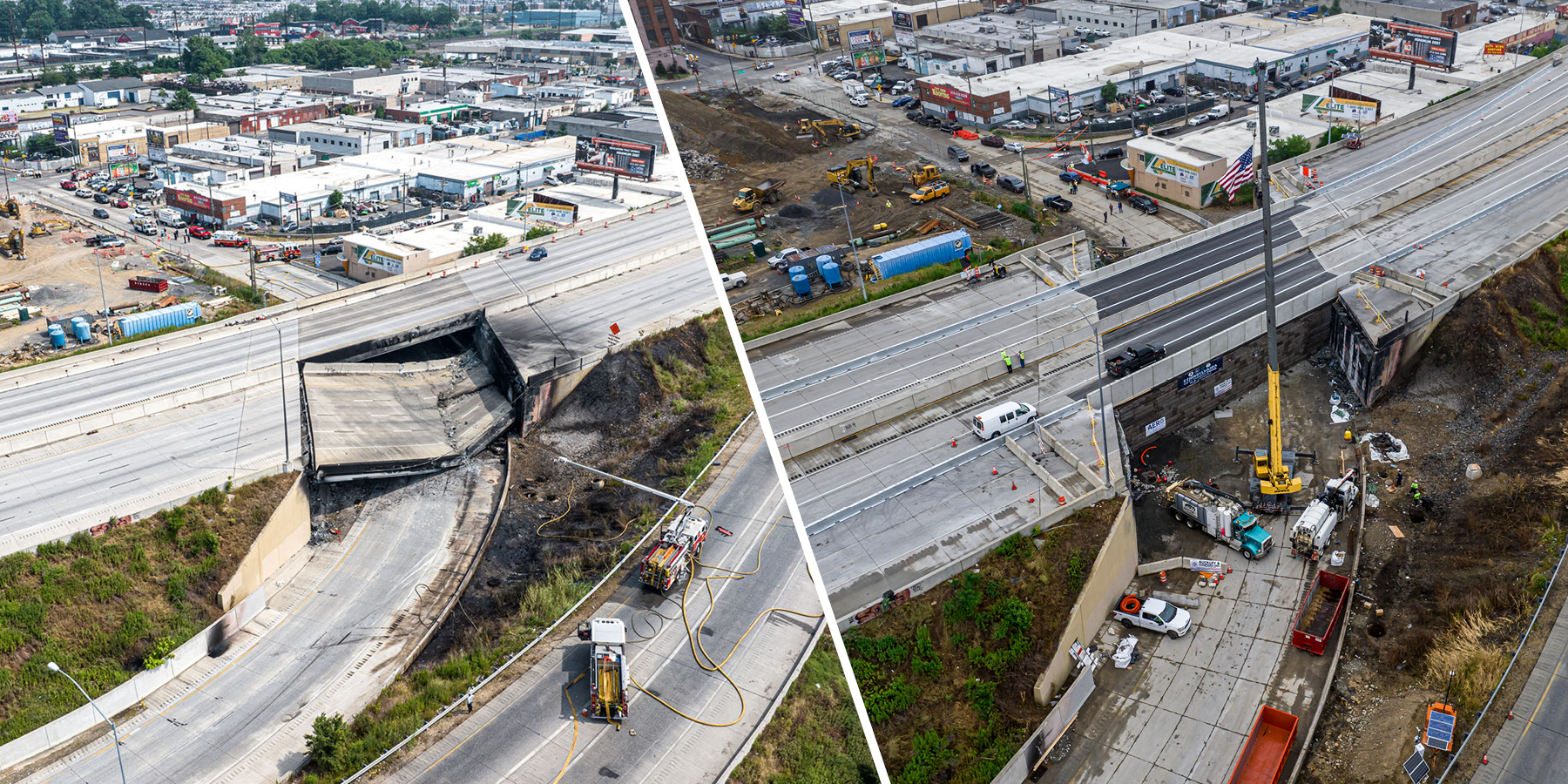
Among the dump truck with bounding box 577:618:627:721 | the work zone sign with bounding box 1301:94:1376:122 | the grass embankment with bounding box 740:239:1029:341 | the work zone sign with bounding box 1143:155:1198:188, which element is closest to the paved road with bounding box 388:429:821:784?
the dump truck with bounding box 577:618:627:721

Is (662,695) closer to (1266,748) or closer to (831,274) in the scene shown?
(1266,748)

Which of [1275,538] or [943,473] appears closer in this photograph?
[943,473]

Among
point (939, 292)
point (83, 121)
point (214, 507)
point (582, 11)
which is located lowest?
point (214, 507)

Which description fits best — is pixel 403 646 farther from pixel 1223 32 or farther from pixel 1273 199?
pixel 1223 32

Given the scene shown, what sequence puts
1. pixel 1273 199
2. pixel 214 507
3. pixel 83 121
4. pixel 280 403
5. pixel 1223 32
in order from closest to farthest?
pixel 214 507 < pixel 280 403 < pixel 1273 199 < pixel 1223 32 < pixel 83 121

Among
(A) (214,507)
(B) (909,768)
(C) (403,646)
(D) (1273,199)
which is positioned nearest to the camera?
(B) (909,768)

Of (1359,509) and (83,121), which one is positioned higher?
(83,121)

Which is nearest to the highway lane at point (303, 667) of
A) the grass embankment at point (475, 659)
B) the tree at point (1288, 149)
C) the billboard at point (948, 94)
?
the grass embankment at point (475, 659)

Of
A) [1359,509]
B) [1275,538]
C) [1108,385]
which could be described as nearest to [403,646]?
[1108,385]
